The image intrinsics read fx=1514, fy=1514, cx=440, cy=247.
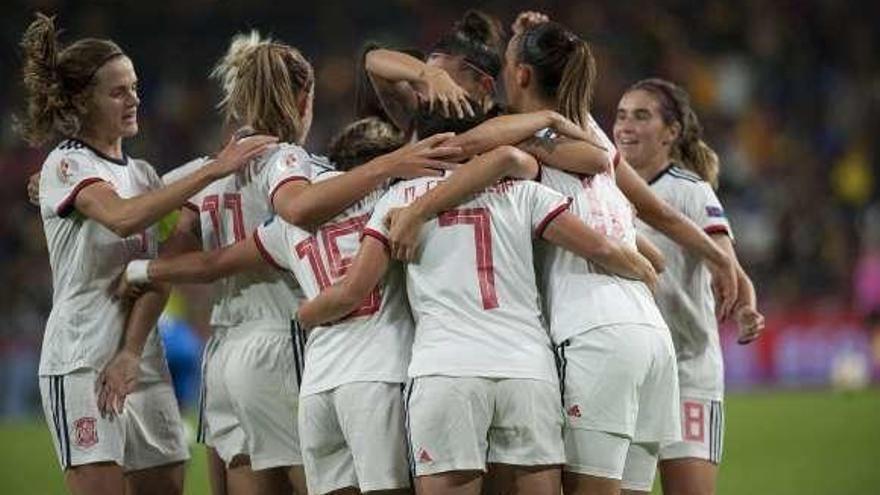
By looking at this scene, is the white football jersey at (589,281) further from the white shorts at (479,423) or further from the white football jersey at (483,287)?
the white shorts at (479,423)

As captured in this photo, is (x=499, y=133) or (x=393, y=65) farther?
(x=393, y=65)

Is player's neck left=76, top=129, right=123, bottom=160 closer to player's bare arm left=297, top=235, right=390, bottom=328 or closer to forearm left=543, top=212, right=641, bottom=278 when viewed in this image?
player's bare arm left=297, top=235, right=390, bottom=328

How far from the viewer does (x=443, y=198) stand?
507 centimetres

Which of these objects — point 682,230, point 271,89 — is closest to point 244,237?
point 271,89

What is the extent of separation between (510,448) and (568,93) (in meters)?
1.30

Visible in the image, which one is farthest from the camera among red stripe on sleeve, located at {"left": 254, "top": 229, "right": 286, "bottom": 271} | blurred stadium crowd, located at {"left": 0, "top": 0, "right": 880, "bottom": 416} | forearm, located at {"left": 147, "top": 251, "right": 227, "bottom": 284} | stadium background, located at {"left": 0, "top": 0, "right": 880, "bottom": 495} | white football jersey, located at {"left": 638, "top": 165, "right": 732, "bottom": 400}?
blurred stadium crowd, located at {"left": 0, "top": 0, "right": 880, "bottom": 416}

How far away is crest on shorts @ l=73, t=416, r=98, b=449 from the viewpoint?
221 inches

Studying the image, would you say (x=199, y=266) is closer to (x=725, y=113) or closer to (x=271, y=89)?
(x=271, y=89)

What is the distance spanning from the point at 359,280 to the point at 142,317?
3.80ft

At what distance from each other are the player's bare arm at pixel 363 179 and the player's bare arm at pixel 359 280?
0.64ft

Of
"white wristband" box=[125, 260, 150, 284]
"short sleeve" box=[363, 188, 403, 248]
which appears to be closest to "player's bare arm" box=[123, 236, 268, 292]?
"white wristband" box=[125, 260, 150, 284]

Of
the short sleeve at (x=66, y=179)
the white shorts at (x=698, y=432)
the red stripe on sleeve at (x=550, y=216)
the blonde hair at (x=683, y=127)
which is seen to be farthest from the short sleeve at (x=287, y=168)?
the white shorts at (x=698, y=432)

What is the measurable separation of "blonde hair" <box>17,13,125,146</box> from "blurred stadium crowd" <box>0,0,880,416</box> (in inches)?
485

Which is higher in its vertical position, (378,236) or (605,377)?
(378,236)
